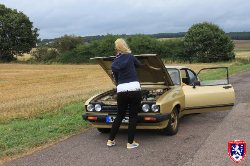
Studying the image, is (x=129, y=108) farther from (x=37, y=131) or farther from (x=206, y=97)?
(x=37, y=131)

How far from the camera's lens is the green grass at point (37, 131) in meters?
8.01

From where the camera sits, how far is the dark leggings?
7.55 m

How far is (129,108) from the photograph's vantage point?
770cm

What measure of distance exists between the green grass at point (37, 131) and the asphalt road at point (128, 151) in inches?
16.2

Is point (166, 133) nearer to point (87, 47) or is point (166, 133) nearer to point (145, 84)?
point (145, 84)

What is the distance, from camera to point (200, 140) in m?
7.95

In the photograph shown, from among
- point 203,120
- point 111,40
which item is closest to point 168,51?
point 111,40

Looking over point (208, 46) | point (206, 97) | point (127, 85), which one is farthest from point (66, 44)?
point (127, 85)

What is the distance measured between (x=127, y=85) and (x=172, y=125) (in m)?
1.55

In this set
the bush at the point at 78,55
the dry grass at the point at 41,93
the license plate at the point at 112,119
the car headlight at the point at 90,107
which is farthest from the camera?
the bush at the point at 78,55

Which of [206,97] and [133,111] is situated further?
[206,97]

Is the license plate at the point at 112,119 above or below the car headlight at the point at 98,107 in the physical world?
below

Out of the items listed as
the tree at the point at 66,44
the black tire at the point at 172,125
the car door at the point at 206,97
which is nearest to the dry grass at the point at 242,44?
the tree at the point at 66,44

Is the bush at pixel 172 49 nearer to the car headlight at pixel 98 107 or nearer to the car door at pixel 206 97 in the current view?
the car door at pixel 206 97
